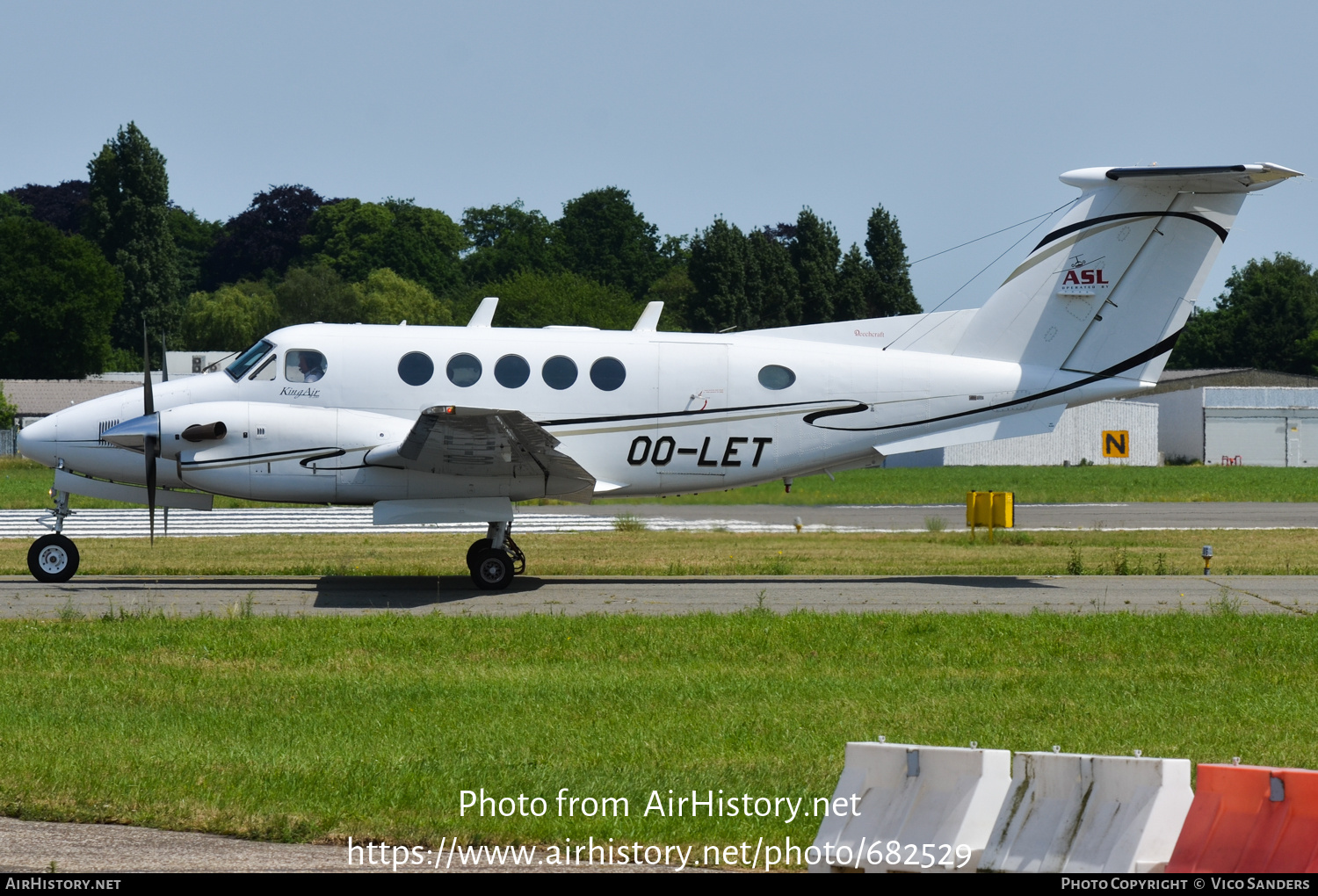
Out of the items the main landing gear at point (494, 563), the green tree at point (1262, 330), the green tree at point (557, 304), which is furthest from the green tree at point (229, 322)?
the green tree at point (1262, 330)

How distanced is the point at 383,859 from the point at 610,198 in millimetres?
103720

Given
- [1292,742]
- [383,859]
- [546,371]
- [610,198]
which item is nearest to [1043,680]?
[1292,742]

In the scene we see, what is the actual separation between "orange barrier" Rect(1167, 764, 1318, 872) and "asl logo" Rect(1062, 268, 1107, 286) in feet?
47.9

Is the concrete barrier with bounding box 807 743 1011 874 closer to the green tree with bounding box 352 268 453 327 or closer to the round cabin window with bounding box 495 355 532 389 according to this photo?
the round cabin window with bounding box 495 355 532 389

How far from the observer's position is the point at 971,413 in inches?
720

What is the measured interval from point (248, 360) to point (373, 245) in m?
82.9

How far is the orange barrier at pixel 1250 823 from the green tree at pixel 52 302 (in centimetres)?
8305

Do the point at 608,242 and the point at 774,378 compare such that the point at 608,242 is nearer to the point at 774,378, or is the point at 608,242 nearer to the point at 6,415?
the point at 6,415

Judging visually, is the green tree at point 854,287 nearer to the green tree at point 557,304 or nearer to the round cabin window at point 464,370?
the green tree at point 557,304

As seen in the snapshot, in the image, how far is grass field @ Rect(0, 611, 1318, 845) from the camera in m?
7.04

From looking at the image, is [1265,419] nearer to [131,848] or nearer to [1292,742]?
[1292,742]

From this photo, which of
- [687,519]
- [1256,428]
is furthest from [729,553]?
[1256,428]

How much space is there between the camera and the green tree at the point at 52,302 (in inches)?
3076

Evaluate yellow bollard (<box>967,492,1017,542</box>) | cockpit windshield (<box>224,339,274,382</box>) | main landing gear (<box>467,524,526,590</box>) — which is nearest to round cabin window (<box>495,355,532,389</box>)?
main landing gear (<box>467,524,526,590</box>)
